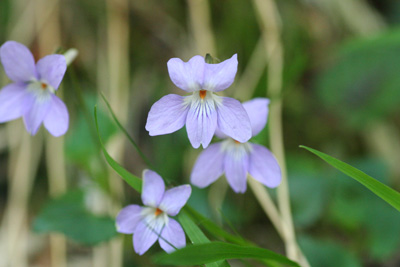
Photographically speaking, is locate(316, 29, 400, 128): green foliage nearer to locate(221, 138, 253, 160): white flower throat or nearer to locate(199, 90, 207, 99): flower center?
locate(221, 138, 253, 160): white flower throat

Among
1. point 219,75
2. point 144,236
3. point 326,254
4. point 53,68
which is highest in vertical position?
point 53,68

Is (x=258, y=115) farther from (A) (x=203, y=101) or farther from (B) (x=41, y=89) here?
(B) (x=41, y=89)

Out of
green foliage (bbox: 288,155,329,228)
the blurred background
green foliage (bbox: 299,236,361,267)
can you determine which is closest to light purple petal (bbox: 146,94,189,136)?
the blurred background

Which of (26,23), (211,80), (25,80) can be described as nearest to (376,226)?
(211,80)

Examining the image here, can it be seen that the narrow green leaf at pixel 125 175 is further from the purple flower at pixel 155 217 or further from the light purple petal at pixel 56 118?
the light purple petal at pixel 56 118

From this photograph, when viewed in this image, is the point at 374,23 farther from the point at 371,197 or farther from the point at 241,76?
the point at 371,197

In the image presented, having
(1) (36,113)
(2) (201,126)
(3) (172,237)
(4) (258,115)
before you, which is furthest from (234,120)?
(1) (36,113)
